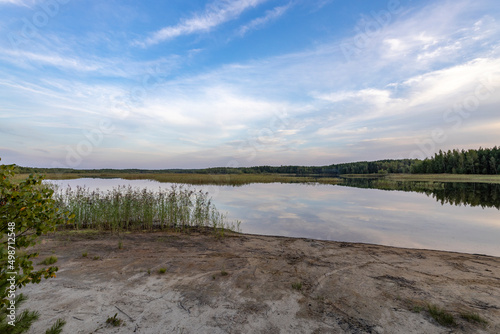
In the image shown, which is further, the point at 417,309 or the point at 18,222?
the point at 417,309

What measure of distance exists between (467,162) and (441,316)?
329 feet

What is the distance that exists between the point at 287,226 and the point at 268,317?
9.12 meters

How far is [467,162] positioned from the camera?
255ft

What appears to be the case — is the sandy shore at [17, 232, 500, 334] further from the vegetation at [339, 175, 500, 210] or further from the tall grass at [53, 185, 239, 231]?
the vegetation at [339, 175, 500, 210]

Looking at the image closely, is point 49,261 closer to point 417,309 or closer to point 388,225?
point 417,309

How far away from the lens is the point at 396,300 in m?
4.60

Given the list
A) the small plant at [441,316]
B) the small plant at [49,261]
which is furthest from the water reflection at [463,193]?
the small plant at [49,261]

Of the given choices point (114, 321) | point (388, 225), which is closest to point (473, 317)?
point (114, 321)

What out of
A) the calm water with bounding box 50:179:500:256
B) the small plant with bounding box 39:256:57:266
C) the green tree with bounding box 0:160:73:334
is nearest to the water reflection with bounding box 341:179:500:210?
the calm water with bounding box 50:179:500:256

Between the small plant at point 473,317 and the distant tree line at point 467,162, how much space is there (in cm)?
9718

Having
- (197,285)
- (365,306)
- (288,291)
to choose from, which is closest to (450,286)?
(365,306)

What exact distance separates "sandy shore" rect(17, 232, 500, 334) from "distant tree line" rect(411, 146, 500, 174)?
9461cm

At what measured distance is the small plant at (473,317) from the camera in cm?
389

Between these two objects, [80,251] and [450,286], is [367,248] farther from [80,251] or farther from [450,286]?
[80,251]
